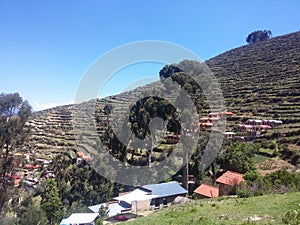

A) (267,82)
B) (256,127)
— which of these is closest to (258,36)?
(267,82)

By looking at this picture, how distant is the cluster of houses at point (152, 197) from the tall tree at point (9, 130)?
352cm

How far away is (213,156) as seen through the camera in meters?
17.2

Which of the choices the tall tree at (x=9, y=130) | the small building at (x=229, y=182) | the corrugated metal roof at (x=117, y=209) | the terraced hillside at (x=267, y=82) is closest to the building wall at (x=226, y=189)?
the small building at (x=229, y=182)

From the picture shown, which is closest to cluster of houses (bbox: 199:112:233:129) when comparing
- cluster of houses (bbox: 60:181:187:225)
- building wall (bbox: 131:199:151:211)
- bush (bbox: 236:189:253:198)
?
cluster of houses (bbox: 60:181:187:225)

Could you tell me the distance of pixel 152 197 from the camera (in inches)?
544

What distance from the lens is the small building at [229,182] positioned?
12469mm

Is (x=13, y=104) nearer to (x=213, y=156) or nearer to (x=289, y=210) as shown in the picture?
(x=213, y=156)

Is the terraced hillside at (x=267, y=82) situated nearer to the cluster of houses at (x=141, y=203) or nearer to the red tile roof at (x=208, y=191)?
the red tile roof at (x=208, y=191)

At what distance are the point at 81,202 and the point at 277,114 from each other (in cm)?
2138

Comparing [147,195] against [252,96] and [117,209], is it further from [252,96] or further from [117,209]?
[252,96]

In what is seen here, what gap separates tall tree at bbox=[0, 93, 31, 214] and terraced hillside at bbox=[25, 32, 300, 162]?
3989 mm

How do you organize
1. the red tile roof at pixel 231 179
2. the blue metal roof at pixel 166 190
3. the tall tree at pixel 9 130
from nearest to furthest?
the red tile roof at pixel 231 179 → the tall tree at pixel 9 130 → the blue metal roof at pixel 166 190

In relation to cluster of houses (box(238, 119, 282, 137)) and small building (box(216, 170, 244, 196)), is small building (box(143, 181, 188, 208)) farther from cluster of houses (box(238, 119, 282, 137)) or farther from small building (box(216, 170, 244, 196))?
cluster of houses (box(238, 119, 282, 137))

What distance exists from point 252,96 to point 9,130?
3119cm
